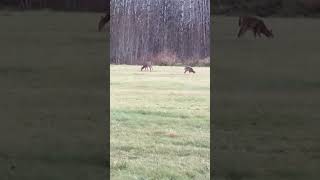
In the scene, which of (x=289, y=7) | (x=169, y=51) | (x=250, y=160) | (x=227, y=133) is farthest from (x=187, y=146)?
(x=289, y=7)

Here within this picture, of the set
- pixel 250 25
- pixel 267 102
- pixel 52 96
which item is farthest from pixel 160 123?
pixel 267 102

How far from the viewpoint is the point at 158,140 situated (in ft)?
10.2

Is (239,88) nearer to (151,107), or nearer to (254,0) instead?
(254,0)

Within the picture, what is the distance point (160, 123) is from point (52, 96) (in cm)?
164

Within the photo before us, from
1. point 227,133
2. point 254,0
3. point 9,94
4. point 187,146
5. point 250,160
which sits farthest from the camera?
point 9,94

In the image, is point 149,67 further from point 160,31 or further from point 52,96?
point 52,96

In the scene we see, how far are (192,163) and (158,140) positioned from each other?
0.76 feet

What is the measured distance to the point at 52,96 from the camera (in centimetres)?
459

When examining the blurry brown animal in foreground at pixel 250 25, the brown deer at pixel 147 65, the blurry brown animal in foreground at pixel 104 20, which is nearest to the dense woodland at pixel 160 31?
the brown deer at pixel 147 65

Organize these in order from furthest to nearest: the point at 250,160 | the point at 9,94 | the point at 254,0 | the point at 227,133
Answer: the point at 9,94
the point at 254,0
the point at 227,133
the point at 250,160

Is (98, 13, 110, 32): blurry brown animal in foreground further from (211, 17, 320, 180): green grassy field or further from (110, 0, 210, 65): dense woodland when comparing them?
(211, 17, 320, 180): green grassy field

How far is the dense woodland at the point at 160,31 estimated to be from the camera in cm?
295

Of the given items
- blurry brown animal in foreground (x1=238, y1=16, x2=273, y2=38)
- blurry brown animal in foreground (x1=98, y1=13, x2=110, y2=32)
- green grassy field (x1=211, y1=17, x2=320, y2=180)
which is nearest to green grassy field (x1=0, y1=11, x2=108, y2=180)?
blurry brown animal in foreground (x1=98, y1=13, x2=110, y2=32)

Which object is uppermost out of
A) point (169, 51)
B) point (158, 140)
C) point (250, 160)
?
point (169, 51)
